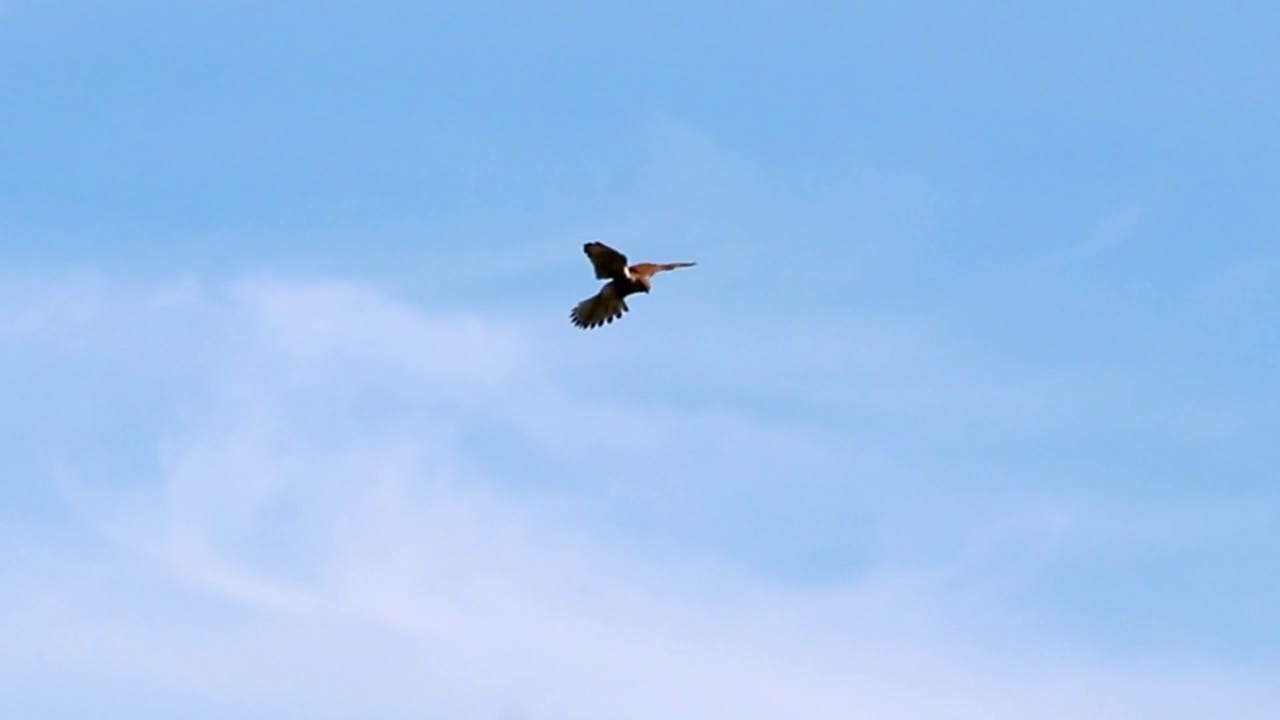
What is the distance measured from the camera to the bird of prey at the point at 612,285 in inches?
3588

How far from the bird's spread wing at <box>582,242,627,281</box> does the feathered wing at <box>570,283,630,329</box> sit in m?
0.61

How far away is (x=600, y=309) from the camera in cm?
9312

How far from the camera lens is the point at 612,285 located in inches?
3639

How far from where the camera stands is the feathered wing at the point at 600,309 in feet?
304

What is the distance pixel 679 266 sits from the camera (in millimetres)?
92375

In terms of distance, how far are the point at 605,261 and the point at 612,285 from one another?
145 centimetres

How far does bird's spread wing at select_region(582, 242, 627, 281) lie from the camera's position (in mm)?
90125

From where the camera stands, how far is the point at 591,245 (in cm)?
8981

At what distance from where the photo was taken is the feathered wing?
304 feet

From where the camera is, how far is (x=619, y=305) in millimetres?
92938

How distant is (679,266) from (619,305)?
1.96 metres

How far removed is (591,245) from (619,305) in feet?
11.6

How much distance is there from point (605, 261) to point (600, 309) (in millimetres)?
2345

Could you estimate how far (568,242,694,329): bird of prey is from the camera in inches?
3588
